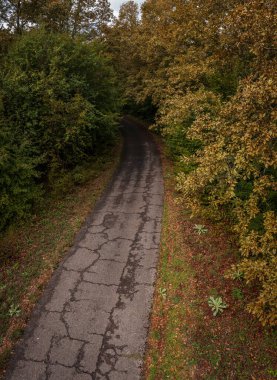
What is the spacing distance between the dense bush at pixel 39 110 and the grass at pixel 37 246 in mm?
909

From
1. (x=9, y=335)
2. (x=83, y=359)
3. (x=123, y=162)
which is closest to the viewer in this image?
(x=83, y=359)

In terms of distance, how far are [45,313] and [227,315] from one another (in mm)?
4838

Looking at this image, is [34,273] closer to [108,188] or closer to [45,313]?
[45,313]

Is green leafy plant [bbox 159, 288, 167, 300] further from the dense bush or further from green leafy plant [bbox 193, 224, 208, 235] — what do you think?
the dense bush

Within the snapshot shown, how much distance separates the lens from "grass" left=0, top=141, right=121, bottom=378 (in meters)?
8.12

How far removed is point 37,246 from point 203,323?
6376 mm

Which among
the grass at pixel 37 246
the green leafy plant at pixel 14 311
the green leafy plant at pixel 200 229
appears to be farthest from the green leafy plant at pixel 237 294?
the green leafy plant at pixel 14 311

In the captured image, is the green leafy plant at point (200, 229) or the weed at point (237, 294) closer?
the weed at point (237, 294)

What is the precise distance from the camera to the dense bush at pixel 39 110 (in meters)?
12.4

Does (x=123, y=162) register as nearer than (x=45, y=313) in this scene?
No

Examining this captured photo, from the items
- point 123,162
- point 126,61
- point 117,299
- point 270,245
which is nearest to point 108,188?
point 123,162

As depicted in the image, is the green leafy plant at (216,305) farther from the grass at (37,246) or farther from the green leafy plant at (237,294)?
the grass at (37,246)

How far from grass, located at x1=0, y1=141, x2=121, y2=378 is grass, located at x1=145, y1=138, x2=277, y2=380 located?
350 centimetres

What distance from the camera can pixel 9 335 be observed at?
7531mm
